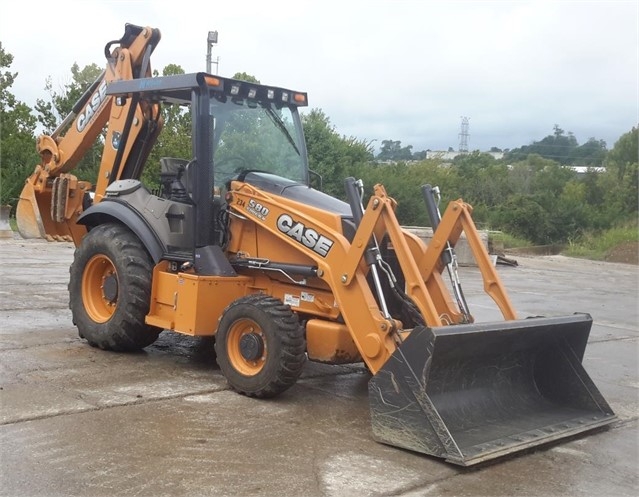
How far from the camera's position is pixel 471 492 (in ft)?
15.1

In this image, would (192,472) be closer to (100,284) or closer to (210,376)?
(210,376)

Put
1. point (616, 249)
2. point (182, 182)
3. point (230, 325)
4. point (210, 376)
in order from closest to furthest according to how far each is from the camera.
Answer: point (230, 325)
point (210, 376)
point (182, 182)
point (616, 249)

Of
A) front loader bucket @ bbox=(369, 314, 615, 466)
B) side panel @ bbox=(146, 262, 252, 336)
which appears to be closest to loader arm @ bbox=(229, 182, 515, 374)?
front loader bucket @ bbox=(369, 314, 615, 466)

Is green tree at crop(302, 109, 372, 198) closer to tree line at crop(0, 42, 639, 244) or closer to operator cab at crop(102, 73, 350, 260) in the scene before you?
tree line at crop(0, 42, 639, 244)

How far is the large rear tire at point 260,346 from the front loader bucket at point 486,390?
883mm

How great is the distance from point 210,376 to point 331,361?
124cm

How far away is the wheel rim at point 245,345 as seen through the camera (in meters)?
6.18

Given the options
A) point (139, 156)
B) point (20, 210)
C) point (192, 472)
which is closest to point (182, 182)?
point (139, 156)

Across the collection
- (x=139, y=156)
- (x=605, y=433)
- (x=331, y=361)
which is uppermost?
(x=139, y=156)

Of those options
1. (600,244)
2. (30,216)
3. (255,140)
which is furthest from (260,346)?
(600,244)

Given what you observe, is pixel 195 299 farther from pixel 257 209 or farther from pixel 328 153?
pixel 328 153

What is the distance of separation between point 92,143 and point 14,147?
1870 centimetres

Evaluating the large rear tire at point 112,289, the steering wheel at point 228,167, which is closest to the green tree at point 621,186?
the steering wheel at point 228,167

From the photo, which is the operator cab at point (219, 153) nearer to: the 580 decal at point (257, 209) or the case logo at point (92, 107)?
the 580 decal at point (257, 209)
